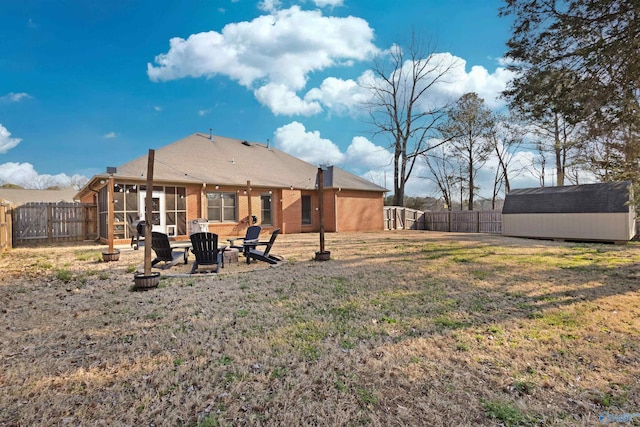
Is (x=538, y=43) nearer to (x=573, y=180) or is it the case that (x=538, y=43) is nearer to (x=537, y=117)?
(x=537, y=117)

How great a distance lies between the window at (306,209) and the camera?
66.5ft

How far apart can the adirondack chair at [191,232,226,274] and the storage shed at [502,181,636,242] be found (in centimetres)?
1499

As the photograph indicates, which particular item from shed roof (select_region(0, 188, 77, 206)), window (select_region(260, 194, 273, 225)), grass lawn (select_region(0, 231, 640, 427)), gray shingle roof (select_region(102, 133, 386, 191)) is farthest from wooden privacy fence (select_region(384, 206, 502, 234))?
shed roof (select_region(0, 188, 77, 206))

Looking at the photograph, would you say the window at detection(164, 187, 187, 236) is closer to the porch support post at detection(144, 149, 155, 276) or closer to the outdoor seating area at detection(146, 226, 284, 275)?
the outdoor seating area at detection(146, 226, 284, 275)

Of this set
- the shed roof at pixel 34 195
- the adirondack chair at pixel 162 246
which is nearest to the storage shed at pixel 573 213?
the adirondack chair at pixel 162 246

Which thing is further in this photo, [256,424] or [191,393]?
[191,393]

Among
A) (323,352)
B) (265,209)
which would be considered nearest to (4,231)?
(265,209)

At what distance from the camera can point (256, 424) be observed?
7.47 ft

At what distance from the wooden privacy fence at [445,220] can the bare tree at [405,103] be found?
8.30 feet

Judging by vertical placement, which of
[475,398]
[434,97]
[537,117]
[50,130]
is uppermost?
[434,97]

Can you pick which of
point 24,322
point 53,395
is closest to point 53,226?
point 24,322

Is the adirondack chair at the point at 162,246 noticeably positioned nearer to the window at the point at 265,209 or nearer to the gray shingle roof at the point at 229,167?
the gray shingle roof at the point at 229,167

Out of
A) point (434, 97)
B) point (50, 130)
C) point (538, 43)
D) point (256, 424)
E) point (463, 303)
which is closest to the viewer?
point (256, 424)

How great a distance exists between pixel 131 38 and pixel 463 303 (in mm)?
16346
